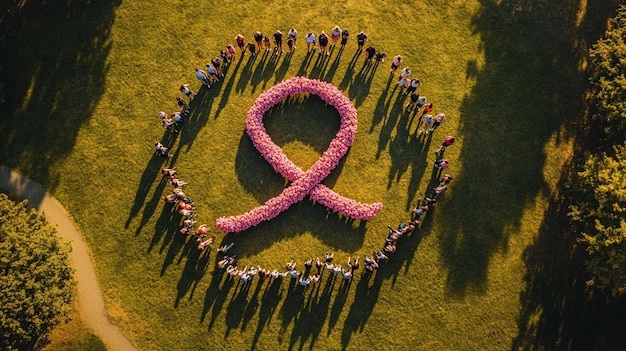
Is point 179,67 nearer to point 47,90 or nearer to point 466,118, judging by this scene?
point 47,90

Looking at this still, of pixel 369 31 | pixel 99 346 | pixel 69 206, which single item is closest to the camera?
pixel 99 346

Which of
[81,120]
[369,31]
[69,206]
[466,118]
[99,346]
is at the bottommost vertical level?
[99,346]

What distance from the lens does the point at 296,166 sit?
2797 centimetres

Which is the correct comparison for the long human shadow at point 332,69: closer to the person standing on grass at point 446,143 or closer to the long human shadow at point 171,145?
the long human shadow at point 171,145

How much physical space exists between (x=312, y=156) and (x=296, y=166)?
146 cm

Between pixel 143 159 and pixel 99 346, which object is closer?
pixel 99 346

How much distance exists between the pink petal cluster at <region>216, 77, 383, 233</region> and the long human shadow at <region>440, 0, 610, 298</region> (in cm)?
636

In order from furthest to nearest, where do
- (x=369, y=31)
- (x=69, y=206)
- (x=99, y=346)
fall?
1. (x=369, y=31)
2. (x=69, y=206)
3. (x=99, y=346)

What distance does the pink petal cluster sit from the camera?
27.0 meters

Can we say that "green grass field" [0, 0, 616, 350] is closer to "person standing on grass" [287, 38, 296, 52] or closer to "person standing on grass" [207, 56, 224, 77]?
"person standing on grass" [287, 38, 296, 52]

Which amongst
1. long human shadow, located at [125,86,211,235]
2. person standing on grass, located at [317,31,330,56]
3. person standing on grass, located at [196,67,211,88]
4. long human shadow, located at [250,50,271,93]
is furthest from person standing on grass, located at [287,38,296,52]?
person standing on grass, located at [196,67,211,88]

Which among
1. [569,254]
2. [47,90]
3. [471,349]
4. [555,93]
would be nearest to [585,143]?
[555,93]

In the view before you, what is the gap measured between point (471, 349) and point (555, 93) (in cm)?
1800

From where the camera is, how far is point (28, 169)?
1128 inches
